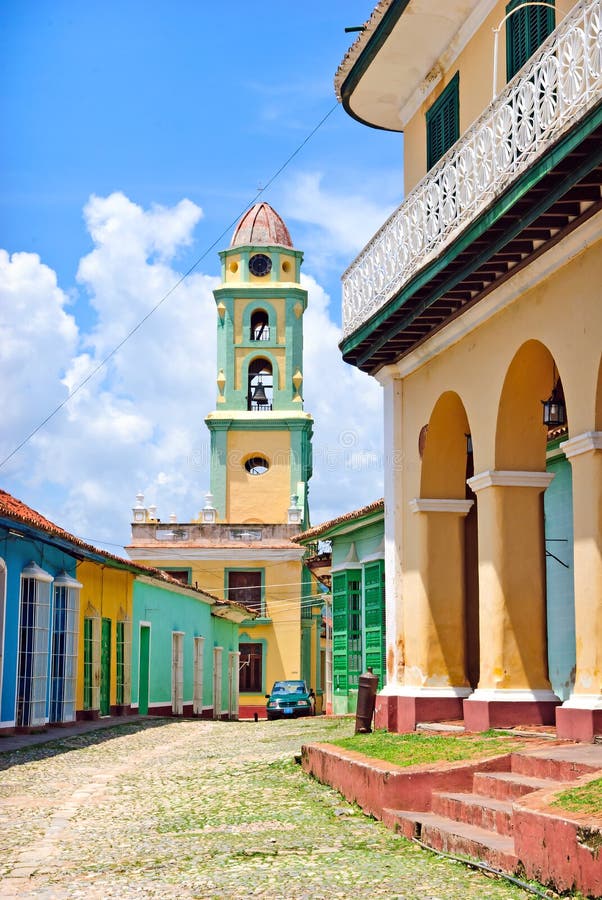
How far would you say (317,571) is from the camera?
2795 cm

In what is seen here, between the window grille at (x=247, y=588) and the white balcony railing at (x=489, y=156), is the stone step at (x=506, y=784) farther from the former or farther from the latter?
the window grille at (x=247, y=588)

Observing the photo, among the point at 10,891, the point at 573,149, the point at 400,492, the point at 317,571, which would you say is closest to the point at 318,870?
the point at 10,891

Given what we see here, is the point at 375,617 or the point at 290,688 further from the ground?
the point at 375,617

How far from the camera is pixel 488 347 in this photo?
11.4 meters

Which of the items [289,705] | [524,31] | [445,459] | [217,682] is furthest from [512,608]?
[217,682]

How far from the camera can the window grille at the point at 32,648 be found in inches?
711

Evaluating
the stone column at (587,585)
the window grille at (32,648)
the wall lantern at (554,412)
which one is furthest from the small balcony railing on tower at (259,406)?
the stone column at (587,585)

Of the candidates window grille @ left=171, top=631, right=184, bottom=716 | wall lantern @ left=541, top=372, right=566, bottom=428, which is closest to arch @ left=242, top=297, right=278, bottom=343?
window grille @ left=171, top=631, right=184, bottom=716

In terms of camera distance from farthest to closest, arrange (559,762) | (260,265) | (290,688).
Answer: (260,265) < (290,688) < (559,762)

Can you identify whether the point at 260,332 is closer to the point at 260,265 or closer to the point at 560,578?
the point at 260,265

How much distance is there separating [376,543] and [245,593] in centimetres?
2265

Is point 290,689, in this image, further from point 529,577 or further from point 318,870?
A: point 318,870

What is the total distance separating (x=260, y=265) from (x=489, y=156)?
121ft

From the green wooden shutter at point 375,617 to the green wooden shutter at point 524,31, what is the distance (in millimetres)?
10908
